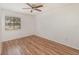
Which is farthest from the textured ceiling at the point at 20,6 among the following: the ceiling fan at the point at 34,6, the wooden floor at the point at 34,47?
the wooden floor at the point at 34,47

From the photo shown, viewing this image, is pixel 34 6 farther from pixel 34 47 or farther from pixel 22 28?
pixel 34 47

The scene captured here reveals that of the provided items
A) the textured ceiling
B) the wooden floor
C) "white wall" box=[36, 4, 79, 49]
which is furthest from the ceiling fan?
the wooden floor

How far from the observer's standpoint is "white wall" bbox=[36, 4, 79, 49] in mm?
2031

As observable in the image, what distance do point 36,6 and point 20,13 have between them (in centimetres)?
31

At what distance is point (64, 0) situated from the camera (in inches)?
65.0

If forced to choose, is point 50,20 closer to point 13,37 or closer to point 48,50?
point 48,50

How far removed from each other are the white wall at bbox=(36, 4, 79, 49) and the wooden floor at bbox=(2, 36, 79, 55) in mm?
112

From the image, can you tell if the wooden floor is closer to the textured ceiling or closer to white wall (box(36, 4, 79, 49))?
white wall (box(36, 4, 79, 49))

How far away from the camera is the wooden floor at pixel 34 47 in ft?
6.15

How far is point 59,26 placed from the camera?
2.08m

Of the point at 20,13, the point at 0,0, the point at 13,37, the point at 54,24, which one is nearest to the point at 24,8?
the point at 20,13

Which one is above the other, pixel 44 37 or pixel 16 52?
pixel 44 37

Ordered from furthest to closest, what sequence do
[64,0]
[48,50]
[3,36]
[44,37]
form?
1. [44,37]
2. [48,50]
3. [3,36]
4. [64,0]

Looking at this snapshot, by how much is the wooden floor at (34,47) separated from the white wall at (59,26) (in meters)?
0.11
